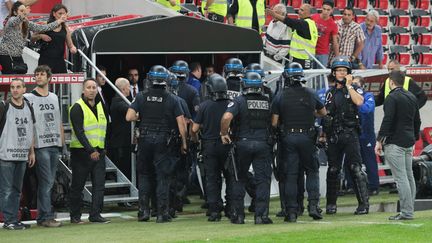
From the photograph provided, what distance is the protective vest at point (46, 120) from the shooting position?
605 inches

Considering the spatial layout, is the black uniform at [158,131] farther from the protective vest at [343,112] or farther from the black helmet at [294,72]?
the protective vest at [343,112]

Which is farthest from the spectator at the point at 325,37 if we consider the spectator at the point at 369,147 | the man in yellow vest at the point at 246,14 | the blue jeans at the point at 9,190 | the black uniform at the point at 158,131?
the blue jeans at the point at 9,190

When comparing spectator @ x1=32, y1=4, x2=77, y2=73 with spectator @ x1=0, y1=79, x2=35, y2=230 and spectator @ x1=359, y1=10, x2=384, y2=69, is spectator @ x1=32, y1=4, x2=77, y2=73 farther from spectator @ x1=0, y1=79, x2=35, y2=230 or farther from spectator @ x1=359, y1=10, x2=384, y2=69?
spectator @ x1=359, y1=10, x2=384, y2=69

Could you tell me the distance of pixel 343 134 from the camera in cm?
1605

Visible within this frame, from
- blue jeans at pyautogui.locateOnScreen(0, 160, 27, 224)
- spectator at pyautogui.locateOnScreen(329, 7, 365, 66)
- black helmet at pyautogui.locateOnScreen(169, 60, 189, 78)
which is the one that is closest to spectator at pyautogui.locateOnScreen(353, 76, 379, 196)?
black helmet at pyautogui.locateOnScreen(169, 60, 189, 78)

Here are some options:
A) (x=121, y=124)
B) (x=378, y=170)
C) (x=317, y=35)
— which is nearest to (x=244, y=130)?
(x=121, y=124)

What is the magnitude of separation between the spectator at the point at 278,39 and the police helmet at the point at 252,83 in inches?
240

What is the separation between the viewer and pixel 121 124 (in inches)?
688

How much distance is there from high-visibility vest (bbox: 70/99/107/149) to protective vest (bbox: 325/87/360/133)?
9.68 feet

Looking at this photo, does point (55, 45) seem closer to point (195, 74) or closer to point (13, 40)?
point (13, 40)

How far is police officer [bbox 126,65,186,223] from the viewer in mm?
15617

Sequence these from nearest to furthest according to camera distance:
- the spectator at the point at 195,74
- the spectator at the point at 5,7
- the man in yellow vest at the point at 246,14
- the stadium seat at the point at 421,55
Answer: the spectator at the point at 5,7 → the spectator at the point at 195,74 → the man in yellow vest at the point at 246,14 → the stadium seat at the point at 421,55

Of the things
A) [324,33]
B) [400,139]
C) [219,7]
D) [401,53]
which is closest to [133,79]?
[219,7]

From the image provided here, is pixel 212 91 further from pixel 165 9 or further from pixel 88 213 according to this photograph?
pixel 165 9
